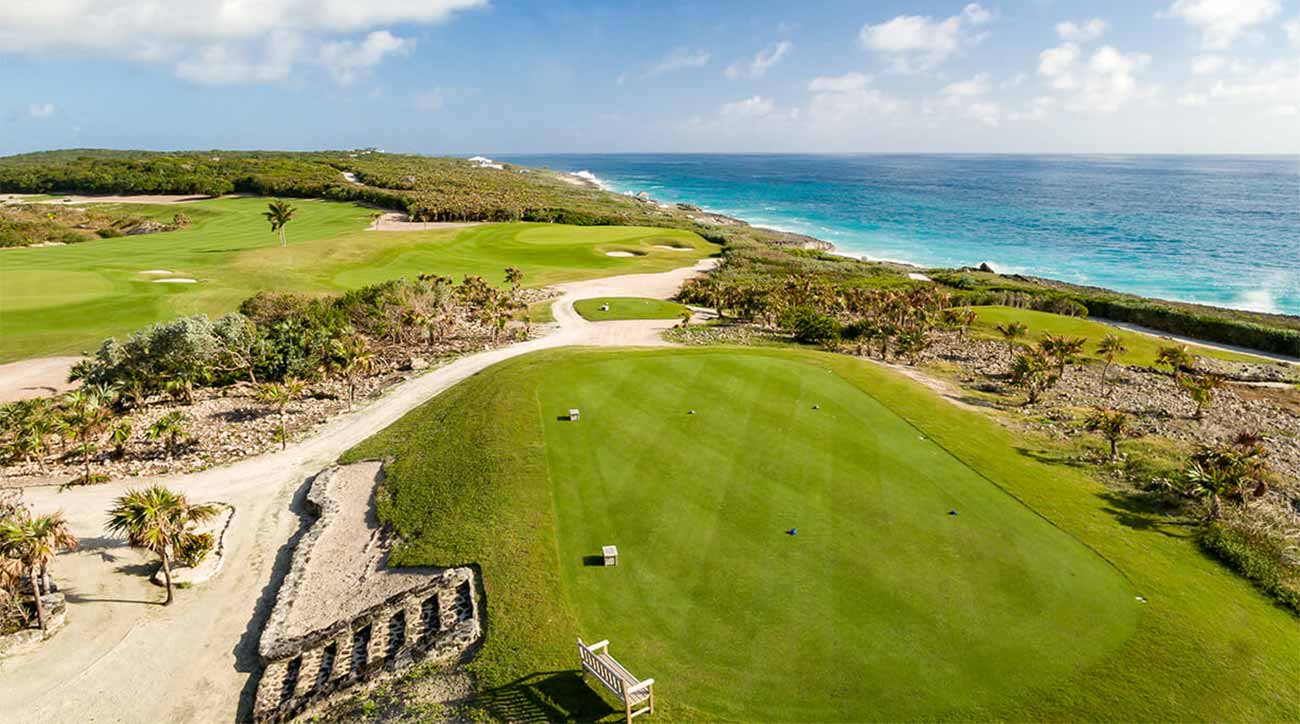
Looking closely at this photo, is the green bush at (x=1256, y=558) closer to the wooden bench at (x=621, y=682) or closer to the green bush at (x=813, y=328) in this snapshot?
the wooden bench at (x=621, y=682)

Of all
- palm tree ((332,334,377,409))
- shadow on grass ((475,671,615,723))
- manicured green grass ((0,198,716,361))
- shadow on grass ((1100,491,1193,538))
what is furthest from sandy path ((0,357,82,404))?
shadow on grass ((1100,491,1193,538))

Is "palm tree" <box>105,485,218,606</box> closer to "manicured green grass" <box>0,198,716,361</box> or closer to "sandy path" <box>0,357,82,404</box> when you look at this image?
"sandy path" <box>0,357,82,404</box>

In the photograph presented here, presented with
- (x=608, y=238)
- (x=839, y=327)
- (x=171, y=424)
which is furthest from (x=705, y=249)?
(x=171, y=424)

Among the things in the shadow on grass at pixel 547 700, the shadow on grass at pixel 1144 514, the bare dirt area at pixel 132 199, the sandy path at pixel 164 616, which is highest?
the bare dirt area at pixel 132 199

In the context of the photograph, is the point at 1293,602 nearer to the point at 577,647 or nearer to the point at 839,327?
the point at 577,647

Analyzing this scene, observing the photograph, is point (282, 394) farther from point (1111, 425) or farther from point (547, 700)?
point (1111, 425)

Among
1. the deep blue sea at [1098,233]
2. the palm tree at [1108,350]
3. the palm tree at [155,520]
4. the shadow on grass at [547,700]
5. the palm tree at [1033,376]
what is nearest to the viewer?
the shadow on grass at [547,700]

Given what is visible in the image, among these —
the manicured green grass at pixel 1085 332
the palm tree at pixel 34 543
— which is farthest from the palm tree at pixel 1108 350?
Result: the palm tree at pixel 34 543
